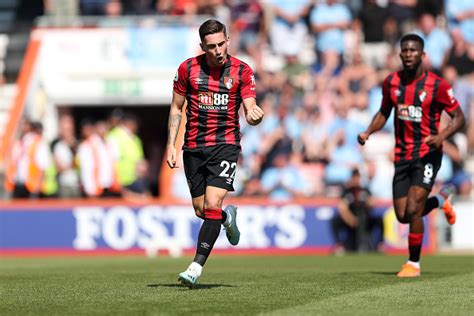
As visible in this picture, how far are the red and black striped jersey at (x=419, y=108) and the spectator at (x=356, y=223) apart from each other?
8.39 m

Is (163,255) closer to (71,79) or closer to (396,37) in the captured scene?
A: (71,79)

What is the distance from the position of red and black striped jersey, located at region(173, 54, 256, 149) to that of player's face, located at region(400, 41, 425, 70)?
2.21 m

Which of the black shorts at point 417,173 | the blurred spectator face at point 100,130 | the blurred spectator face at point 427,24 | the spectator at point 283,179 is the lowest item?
the spectator at point 283,179

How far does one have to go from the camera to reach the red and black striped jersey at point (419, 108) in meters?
11.7

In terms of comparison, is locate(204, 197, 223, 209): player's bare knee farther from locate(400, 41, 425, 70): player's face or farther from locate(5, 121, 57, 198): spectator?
locate(5, 121, 57, 198): spectator

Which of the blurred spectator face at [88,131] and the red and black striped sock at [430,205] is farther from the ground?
the blurred spectator face at [88,131]

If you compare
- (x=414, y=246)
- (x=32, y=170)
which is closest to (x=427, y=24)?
(x=32, y=170)

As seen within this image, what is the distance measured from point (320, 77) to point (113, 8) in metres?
4.98

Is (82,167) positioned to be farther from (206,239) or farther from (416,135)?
(206,239)

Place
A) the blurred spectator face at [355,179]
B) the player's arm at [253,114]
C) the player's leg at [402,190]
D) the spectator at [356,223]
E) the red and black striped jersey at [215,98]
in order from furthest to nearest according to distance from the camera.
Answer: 1. the spectator at [356,223]
2. the blurred spectator face at [355,179]
3. the player's leg at [402,190]
4. the red and black striped jersey at [215,98]
5. the player's arm at [253,114]

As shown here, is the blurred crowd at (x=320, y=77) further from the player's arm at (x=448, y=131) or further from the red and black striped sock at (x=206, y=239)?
the red and black striped sock at (x=206, y=239)

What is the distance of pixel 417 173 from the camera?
11719mm

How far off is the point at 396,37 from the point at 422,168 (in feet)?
42.0

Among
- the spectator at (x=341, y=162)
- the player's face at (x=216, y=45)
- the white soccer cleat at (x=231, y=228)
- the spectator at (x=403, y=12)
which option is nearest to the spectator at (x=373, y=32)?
the spectator at (x=403, y=12)
